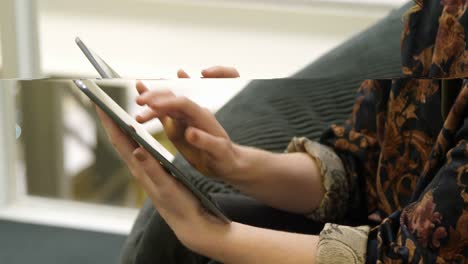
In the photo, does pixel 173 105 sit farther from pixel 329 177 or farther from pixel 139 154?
pixel 329 177

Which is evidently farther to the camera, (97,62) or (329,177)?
(329,177)

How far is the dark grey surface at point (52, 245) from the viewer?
530mm

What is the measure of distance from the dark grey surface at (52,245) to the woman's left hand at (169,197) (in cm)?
9

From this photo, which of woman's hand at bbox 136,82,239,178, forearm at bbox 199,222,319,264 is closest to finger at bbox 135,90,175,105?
woman's hand at bbox 136,82,239,178

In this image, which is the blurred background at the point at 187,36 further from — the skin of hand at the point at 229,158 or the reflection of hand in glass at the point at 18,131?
the reflection of hand in glass at the point at 18,131

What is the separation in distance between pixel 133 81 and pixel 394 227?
0.21m

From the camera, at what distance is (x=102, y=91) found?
419mm

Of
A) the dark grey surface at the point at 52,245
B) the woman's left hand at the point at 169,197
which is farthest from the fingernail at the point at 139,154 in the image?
the dark grey surface at the point at 52,245

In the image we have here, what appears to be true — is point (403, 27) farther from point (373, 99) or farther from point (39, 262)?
point (39, 262)

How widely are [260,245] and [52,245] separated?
0.60ft

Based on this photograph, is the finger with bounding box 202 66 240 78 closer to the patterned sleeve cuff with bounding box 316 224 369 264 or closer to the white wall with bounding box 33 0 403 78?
the white wall with bounding box 33 0 403 78

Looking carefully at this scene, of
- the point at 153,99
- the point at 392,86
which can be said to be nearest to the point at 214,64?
the point at 153,99

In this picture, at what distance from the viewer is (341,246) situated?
1.54ft

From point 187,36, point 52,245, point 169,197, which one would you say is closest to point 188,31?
point 187,36
